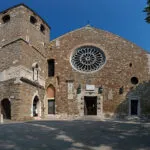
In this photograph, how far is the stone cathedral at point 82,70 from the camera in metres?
18.1

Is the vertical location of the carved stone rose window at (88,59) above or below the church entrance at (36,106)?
above

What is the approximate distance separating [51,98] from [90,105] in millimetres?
3493

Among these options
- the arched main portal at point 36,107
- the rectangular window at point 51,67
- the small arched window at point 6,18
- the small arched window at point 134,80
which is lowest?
the arched main portal at point 36,107

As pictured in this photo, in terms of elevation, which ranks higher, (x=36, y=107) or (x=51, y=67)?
(x=51, y=67)

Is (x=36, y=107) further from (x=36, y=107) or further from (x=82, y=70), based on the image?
(x=82, y=70)

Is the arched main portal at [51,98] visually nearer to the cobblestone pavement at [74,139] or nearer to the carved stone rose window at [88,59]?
the carved stone rose window at [88,59]

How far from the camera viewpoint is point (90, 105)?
2105 cm

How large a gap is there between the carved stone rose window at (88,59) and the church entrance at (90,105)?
7.43ft

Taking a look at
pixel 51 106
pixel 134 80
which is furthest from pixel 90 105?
pixel 134 80

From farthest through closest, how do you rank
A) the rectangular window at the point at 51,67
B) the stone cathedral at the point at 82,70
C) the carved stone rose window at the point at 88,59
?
the rectangular window at the point at 51,67 → the carved stone rose window at the point at 88,59 → the stone cathedral at the point at 82,70

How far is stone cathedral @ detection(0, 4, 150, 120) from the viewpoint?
59.3 feet

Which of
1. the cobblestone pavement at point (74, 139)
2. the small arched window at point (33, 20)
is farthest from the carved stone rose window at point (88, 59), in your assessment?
the cobblestone pavement at point (74, 139)

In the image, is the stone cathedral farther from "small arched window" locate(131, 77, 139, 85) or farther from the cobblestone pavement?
the cobblestone pavement

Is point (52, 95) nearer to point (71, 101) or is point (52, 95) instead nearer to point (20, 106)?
point (71, 101)
